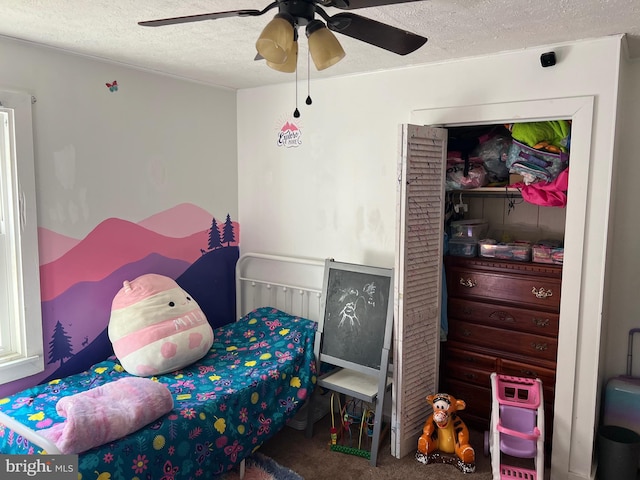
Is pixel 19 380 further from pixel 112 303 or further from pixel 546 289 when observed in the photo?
pixel 546 289

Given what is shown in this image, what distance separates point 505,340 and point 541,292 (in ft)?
1.22

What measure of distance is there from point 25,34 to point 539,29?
2.39m

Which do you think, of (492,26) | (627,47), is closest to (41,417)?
(492,26)

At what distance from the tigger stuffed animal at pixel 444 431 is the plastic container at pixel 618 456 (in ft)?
2.10

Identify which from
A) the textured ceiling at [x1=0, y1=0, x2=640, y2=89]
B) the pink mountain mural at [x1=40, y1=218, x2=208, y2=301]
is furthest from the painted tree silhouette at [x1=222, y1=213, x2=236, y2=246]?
the textured ceiling at [x1=0, y1=0, x2=640, y2=89]

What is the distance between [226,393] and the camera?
2.46 meters

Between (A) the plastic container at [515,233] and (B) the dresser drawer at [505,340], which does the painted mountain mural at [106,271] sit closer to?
(B) the dresser drawer at [505,340]

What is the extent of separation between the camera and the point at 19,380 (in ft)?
8.30

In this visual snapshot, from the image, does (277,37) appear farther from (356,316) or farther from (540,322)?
(540,322)

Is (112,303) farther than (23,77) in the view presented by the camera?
Yes

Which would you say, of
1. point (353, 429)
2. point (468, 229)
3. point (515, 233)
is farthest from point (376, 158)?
point (353, 429)

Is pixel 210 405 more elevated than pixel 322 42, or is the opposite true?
pixel 322 42

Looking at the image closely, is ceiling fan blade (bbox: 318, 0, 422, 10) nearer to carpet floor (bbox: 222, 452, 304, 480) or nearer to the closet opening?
the closet opening

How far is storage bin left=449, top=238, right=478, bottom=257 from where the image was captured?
3.12m
